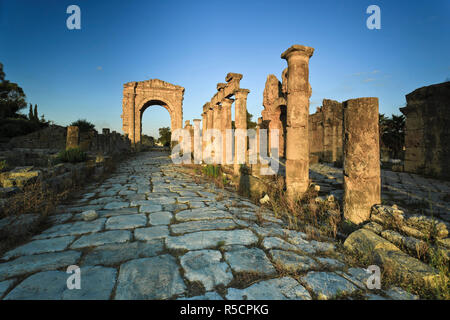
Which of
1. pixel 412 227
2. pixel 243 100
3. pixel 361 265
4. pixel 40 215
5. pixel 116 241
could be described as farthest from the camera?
pixel 243 100

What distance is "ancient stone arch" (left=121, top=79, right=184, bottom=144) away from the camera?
23.0 m

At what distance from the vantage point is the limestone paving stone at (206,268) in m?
1.78

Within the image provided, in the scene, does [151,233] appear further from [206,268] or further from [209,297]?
[209,297]

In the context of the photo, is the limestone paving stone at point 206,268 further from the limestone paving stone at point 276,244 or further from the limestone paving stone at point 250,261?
the limestone paving stone at point 276,244

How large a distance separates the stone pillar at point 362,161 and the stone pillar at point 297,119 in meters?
1.62

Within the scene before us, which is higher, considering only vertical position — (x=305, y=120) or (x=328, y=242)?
(x=305, y=120)

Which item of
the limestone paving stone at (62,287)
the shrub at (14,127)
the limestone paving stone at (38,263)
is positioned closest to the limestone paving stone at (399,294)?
the limestone paving stone at (62,287)

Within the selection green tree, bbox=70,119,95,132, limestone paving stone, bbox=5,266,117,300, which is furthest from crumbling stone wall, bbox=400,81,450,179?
green tree, bbox=70,119,95,132

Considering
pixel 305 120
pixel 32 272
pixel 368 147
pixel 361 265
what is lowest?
pixel 361 265

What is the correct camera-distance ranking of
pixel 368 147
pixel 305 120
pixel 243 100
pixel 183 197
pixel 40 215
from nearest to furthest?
pixel 40 215 < pixel 368 147 < pixel 183 197 < pixel 305 120 < pixel 243 100
